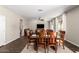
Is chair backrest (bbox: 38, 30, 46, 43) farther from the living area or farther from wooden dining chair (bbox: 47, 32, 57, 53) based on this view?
wooden dining chair (bbox: 47, 32, 57, 53)

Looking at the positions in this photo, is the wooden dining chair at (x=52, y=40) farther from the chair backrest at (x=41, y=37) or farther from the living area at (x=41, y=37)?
the chair backrest at (x=41, y=37)

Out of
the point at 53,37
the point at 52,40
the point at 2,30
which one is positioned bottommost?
the point at 52,40

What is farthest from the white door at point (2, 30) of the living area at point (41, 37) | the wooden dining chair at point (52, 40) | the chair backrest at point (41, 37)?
the wooden dining chair at point (52, 40)

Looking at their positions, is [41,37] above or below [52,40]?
above

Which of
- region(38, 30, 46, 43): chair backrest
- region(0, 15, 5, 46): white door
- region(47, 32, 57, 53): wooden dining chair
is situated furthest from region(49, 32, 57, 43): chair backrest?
region(0, 15, 5, 46): white door

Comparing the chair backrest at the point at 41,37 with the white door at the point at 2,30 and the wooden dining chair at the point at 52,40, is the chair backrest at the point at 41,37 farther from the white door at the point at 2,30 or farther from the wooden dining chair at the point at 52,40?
the white door at the point at 2,30

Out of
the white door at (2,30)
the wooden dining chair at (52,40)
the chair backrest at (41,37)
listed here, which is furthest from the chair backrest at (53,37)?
the white door at (2,30)

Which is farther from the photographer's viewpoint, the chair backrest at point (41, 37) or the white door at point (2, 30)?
the white door at point (2, 30)

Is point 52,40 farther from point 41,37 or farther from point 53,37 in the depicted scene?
point 41,37

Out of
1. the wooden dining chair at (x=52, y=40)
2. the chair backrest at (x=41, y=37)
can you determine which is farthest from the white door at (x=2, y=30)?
the wooden dining chair at (x=52, y=40)

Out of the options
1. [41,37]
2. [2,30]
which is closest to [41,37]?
[41,37]
